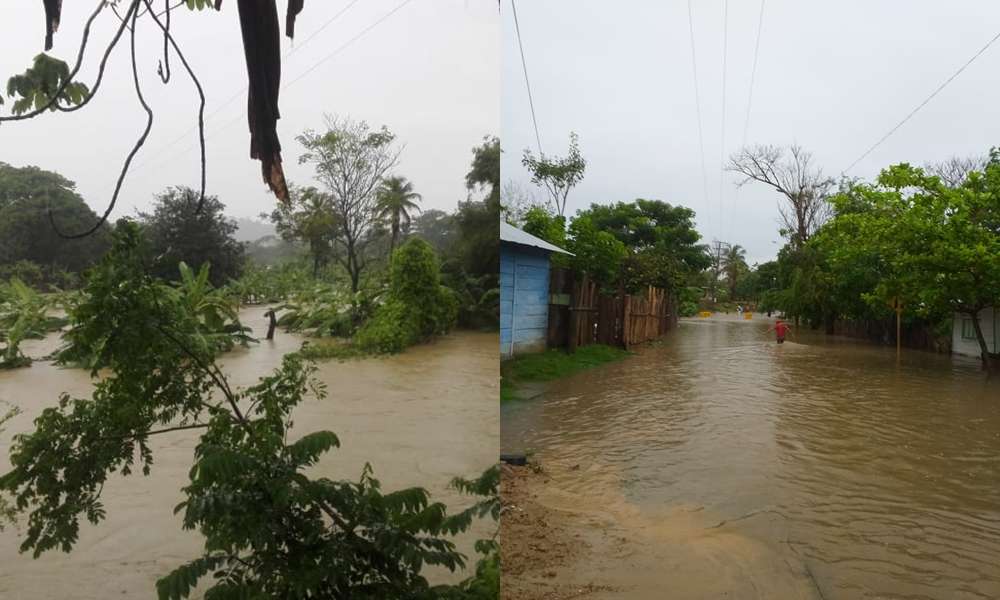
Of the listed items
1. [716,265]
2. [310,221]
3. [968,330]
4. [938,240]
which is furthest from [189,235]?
[716,265]

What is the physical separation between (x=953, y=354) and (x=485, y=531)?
16.7 metres

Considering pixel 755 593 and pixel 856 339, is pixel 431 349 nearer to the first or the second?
pixel 755 593

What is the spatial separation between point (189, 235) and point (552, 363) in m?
8.30

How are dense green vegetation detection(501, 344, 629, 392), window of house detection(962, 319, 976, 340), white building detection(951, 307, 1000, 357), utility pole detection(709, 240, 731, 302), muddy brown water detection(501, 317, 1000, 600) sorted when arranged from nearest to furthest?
muddy brown water detection(501, 317, 1000, 600) → dense green vegetation detection(501, 344, 629, 392) → white building detection(951, 307, 1000, 357) → window of house detection(962, 319, 976, 340) → utility pole detection(709, 240, 731, 302)

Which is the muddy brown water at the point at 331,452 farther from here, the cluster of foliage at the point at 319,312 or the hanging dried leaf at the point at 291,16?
the hanging dried leaf at the point at 291,16

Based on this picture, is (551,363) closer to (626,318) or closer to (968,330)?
(626,318)

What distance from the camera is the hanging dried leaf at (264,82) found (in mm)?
1533

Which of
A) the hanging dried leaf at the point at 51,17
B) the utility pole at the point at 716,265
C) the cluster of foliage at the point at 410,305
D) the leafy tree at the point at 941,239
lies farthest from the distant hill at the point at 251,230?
the utility pole at the point at 716,265

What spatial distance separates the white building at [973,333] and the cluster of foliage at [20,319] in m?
15.0

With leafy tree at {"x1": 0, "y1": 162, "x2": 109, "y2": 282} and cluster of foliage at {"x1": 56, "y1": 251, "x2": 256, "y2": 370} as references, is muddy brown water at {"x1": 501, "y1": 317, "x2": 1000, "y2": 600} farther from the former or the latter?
leafy tree at {"x1": 0, "y1": 162, "x2": 109, "y2": 282}

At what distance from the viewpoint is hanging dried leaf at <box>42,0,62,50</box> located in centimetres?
144

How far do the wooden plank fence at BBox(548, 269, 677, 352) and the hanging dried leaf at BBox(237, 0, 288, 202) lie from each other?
826 centimetres

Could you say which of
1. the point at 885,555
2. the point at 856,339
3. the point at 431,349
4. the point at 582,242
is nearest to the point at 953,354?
the point at 856,339

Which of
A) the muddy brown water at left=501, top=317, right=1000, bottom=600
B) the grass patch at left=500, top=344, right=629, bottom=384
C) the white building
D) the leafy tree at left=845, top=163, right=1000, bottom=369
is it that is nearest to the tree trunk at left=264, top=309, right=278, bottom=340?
the muddy brown water at left=501, top=317, right=1000, bottom=600
